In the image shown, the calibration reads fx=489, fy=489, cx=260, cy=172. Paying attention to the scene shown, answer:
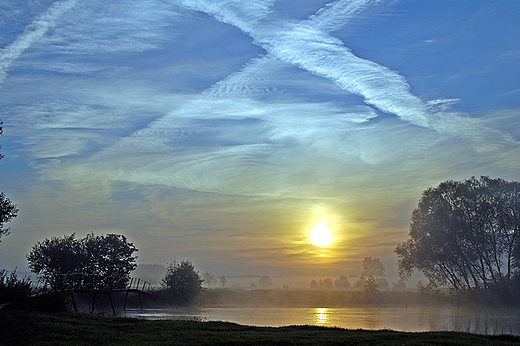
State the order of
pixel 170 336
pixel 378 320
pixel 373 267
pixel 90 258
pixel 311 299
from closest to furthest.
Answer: pixel 170 336 → pixel 378 320 → pixel 90 258 → pixel 311 299 → pixel 373 267

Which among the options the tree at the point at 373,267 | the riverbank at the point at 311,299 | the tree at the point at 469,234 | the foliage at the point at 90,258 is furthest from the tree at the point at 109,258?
the tree at the point at 373,267

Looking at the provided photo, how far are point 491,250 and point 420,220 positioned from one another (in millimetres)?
10105

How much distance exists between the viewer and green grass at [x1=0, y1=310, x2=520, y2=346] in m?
18.9

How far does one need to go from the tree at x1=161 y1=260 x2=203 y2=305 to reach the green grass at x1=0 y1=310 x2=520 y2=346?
48.9 metres

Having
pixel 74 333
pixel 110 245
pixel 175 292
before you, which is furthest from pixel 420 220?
pixel 74 333

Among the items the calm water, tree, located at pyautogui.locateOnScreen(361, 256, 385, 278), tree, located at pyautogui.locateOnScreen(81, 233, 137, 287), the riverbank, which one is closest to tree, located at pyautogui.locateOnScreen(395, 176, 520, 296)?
the riverbank

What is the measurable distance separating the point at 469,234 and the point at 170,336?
188ft

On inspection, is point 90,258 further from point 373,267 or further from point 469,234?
point 373,267

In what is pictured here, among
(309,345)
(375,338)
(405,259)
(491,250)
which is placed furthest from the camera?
(405,259)

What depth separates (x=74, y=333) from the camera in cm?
2053

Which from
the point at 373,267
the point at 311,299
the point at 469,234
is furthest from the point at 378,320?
the point at 373,267

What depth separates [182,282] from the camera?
238 ft

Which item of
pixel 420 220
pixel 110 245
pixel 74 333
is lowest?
pixel 74 333

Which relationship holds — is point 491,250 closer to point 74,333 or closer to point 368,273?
point 74,333
